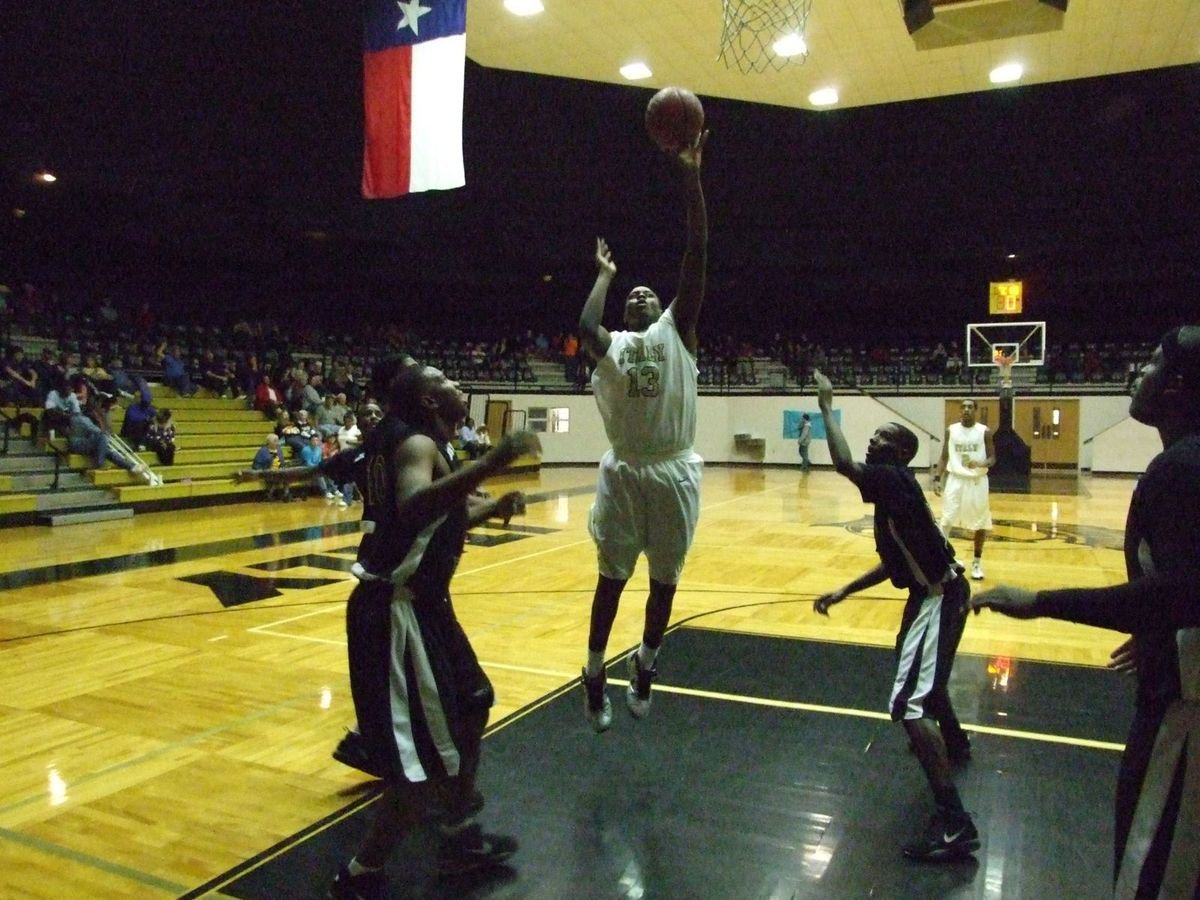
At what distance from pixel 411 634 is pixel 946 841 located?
179cm

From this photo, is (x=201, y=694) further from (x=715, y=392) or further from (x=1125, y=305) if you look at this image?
(x=1125, y=305)

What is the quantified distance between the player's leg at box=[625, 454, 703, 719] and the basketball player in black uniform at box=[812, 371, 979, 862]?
1.83 ft

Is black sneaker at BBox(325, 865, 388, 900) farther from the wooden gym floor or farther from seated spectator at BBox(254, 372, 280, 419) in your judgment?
seated spectator at BBox(254, 372, 280, 419)

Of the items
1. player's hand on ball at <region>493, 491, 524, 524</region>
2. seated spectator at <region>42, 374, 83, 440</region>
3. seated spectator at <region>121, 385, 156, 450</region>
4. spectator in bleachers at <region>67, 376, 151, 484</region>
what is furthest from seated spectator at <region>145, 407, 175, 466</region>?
player's hand on ball at <region>493, 491, 524, 524</region>

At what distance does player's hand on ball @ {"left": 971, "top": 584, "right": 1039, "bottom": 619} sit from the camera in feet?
5.73

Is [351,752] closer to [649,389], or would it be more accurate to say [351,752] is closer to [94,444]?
[649,389]

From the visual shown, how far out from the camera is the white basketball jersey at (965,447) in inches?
325

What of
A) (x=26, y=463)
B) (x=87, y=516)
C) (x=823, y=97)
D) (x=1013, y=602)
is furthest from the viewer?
(x=26, y=463)

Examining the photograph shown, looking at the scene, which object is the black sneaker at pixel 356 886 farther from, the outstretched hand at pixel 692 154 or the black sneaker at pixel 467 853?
the outstretched hand at pixel 692 154

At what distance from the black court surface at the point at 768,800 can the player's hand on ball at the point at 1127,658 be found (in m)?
1.00

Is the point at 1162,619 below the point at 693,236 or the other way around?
below

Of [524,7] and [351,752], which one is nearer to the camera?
[351,752]

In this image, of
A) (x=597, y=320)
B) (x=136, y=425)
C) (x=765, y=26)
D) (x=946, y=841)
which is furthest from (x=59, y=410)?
(x=946, y=841)

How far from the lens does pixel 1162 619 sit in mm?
1612
